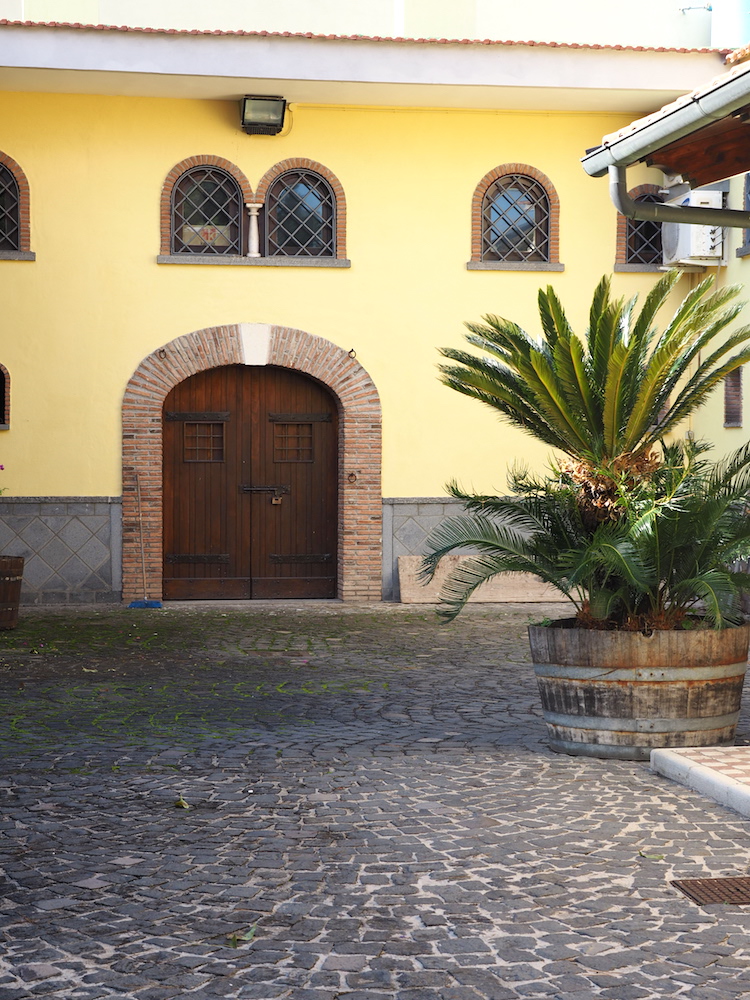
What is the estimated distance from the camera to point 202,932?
414cm

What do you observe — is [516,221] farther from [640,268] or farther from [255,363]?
[255,363]

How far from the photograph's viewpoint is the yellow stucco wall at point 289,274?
14438mm

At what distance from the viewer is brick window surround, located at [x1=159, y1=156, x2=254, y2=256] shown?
1453cm

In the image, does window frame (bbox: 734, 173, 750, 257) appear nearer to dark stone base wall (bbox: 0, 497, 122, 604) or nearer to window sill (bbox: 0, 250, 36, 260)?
dark stone base wall (bbox: 0, 497, 122, 604)

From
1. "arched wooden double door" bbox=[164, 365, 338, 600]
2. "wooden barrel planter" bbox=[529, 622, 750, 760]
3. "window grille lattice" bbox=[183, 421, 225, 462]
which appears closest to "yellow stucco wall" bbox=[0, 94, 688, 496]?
"arched wooden double door" bbox=[164, 365, 338, 600]

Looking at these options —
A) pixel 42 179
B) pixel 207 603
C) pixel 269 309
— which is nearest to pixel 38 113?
pixel 42 179

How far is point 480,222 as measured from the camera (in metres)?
15.1

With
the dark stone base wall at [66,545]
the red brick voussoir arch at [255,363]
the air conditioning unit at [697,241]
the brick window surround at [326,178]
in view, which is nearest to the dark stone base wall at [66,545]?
the dark stone base wall at [66,545]

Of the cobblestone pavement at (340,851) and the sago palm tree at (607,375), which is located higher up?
the sago palm tree at (607,375)

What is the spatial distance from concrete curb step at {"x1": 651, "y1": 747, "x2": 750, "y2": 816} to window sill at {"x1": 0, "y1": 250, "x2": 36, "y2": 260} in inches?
416

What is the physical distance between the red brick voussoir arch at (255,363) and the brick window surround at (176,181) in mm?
1185

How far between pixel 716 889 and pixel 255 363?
11.0m

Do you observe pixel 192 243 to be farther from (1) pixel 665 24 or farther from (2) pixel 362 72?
(1) pixel 665 24

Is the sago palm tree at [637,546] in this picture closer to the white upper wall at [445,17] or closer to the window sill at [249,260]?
the window sill at [249,260]
